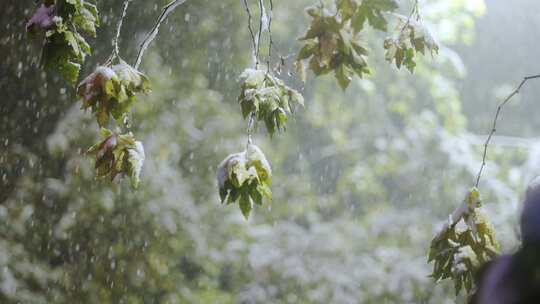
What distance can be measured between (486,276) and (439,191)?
711 cm

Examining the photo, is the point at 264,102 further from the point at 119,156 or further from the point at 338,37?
the point at 119,156

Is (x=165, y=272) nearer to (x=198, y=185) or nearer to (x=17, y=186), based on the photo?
(x=198, y=185)

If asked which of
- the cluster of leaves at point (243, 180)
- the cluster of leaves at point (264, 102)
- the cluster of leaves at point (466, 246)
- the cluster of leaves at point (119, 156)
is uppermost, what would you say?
the cluster of leaves at point (264, 102)

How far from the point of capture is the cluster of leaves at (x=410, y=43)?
7.32 ft

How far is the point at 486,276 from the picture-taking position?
1.06 meters

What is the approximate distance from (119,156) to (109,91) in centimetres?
24

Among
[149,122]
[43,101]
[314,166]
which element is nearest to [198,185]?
[149,122]

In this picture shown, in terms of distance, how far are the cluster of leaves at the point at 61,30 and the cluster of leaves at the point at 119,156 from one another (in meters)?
0.24

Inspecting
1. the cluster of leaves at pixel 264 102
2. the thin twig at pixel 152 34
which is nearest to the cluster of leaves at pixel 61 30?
the thin twig at pixel 152 34

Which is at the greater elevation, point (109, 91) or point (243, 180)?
point (109, 91)

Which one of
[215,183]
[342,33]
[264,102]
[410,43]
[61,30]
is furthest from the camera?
[215,183]

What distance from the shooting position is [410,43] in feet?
7.46

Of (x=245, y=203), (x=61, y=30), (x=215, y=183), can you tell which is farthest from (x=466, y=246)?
(x=215, y=183)

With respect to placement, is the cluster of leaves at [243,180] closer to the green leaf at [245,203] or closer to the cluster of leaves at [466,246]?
the green leaf at [245,203]
